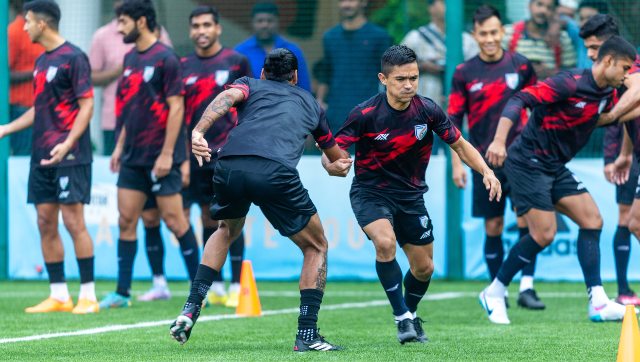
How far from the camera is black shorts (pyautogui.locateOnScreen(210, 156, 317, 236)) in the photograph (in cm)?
696

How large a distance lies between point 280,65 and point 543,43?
18.6ft

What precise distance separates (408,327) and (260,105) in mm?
1621

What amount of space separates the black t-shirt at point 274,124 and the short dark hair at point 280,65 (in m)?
0.06

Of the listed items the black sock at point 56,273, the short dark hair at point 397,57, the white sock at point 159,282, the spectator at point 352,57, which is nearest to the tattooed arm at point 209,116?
the short dark hair at point 397,57

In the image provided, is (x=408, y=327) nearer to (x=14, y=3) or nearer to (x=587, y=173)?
(x=587, y=173)

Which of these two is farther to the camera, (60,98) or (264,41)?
(264,41)

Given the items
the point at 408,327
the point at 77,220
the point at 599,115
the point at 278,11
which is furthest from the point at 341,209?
the point at 408,327

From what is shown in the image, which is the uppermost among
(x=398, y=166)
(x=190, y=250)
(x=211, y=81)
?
(x=211, y=81)

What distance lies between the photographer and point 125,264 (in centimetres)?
1056

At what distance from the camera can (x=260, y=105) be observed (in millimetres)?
7102

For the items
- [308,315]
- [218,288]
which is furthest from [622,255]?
[308,315]

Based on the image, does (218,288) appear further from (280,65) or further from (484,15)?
(280,65)

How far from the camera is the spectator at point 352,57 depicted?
12625mm

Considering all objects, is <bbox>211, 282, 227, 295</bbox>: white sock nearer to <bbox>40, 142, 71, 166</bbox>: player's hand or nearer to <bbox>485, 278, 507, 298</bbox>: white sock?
<bbox>40, 142, 71, 166</bbox>: player's hand
